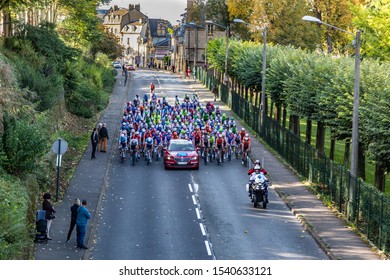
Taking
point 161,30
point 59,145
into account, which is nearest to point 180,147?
point 59,145

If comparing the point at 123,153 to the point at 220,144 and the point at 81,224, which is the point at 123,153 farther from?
the point at 81,224

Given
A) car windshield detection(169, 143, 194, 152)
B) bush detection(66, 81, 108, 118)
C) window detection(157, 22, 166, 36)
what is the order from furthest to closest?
window detection(157, 22, 166, 36), bush detection(66, 81, 108, 118), car windshield detection(169, 143, 194, 152)

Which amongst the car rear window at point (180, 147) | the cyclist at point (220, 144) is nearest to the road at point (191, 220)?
the car rear window at point (180, 147)

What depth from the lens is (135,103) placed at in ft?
204

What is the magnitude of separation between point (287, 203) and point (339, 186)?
2296 millimetres

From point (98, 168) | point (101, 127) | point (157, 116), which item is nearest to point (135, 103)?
point (157, 116)

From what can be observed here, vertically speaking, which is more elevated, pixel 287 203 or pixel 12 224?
pixel 12 224

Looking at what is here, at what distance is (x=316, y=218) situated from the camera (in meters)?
31.0

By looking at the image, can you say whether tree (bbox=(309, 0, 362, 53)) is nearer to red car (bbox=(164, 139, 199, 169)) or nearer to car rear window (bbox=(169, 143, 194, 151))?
car rear window (bbox=(169, 143, 194, 151))

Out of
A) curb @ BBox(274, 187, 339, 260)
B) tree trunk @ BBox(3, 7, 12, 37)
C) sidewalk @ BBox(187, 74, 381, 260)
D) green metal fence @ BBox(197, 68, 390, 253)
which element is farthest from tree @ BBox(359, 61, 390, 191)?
tree trunk @ BBox(3, 7, 12, 37)

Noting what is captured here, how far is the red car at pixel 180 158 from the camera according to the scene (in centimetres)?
4125

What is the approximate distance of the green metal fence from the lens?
26672 mm

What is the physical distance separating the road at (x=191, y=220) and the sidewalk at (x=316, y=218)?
0.37m

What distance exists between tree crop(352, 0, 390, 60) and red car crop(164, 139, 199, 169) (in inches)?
941
